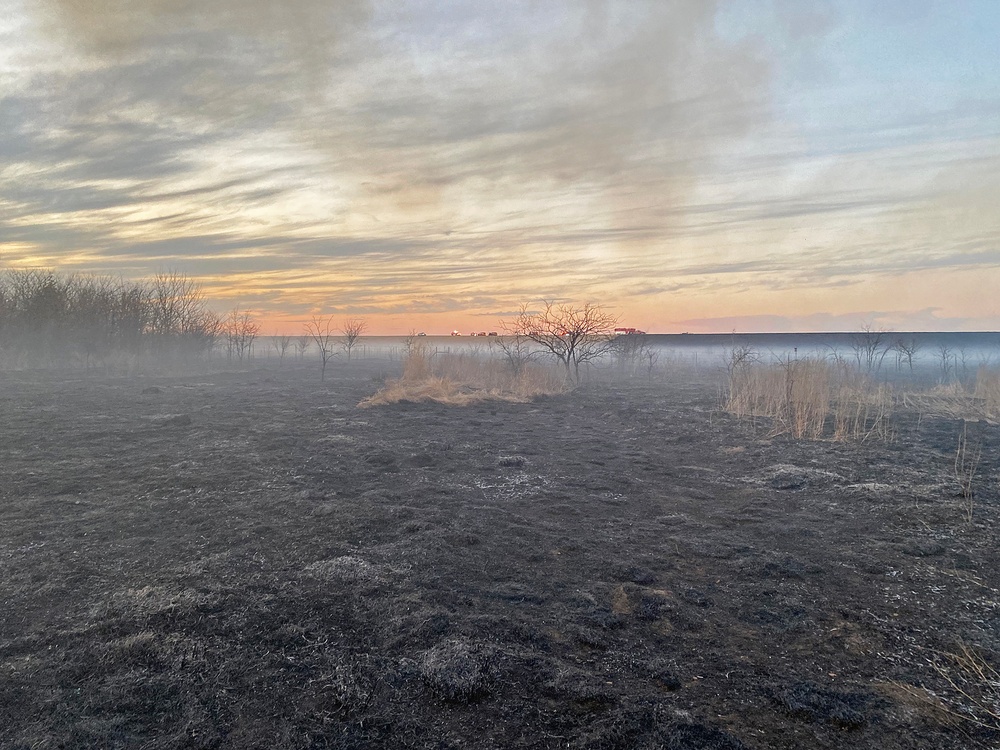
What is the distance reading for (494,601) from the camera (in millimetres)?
3951

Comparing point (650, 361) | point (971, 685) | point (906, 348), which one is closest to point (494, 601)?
point (971, 685)

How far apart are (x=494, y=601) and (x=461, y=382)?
14.3m

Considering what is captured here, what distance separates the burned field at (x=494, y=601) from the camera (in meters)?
2.65

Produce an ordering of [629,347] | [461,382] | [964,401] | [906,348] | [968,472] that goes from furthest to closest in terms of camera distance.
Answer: [629,347], [906,348], [461,382], [964,401], [968,472]

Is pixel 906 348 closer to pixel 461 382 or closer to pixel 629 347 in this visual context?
pixel 629 347

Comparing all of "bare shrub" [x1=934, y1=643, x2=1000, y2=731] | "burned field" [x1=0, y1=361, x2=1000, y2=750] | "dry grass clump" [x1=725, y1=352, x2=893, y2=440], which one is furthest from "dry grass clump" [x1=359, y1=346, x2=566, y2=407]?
"bare shrub" [x1=934, y1=643, x2=1000, y2=731]

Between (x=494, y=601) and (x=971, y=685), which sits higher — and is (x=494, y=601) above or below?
below

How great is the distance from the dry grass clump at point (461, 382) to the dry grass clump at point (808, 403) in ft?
19.7

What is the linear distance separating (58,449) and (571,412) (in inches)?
425

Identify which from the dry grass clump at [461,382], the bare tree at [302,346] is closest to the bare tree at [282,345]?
the bare tree at [302,346]

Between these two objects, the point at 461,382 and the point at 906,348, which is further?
the point at 906,348

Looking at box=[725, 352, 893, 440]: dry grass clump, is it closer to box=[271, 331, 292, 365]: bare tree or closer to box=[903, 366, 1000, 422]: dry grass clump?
box=[903, 366, 1000, 422]: dry grass clump

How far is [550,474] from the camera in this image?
798cm

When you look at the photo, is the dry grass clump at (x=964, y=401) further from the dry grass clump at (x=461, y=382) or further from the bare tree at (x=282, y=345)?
the bare tree at (x=282, y=345)
